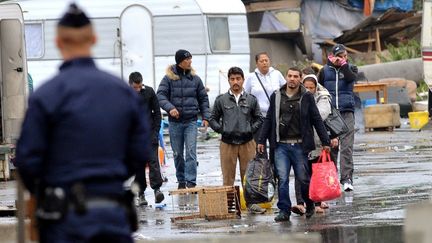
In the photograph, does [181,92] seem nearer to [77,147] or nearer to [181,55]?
[181,55]

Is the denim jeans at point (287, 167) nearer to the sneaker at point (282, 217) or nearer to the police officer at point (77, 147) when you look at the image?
the sneaker at point (282, 217)

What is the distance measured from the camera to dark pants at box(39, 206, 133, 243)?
654cm

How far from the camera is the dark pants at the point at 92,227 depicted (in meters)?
6.54

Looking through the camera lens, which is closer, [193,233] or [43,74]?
[193,233]

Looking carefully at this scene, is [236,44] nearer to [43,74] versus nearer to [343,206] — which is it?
[43,74]

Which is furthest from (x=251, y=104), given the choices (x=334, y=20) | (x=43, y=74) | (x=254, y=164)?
(x=334, y=20)

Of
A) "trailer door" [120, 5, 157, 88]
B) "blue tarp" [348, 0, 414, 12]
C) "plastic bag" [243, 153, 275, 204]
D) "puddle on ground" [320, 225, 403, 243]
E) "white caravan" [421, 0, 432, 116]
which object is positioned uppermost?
"blue tarp" [348, 0, 414, 12]

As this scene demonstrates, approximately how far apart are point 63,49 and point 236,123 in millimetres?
9129

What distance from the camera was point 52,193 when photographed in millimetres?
6652

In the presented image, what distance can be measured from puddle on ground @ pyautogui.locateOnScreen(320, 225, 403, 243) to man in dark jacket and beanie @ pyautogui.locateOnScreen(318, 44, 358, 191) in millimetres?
3951

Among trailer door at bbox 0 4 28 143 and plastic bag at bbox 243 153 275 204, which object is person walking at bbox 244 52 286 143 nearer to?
plastic bag at bbox 243 153 275 204

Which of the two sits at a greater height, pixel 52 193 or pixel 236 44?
pixel 236 44

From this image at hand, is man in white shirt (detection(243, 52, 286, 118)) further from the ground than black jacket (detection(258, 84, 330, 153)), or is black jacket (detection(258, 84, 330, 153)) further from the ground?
man in white shirt (detection(243, 52, 286, 118))

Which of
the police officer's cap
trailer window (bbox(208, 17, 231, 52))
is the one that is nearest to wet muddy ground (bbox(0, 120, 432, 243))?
the police officer's cap
